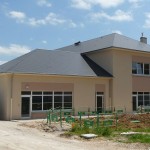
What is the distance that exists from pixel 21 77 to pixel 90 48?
11.9 meters

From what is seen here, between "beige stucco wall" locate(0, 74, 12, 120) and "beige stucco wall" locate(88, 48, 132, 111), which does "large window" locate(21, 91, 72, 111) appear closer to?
"beige stucco wall" locate(0, 74, 12, 120)

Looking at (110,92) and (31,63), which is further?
(110,92)

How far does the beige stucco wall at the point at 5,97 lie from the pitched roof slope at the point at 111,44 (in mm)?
11620

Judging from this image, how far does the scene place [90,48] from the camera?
1458 inches

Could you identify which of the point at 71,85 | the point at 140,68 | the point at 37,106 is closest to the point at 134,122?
the point at 37,106

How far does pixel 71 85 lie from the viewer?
100 ft

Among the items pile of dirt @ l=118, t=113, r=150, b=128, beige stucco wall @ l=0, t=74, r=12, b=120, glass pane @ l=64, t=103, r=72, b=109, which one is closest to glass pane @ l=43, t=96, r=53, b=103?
glass pane @ l=64, t=103, r=72, b=109

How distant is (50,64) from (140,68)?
35.9 ft

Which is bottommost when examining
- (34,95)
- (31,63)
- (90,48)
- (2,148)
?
(2,148)

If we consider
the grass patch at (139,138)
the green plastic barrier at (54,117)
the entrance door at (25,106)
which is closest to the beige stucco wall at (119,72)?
the entrance door at (25,106)

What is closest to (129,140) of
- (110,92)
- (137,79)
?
(110,92)

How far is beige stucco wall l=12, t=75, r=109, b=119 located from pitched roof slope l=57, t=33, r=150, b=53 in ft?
13.9

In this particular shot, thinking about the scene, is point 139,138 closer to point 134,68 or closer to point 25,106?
point 25,106

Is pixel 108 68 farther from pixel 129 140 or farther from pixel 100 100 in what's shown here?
pixel 129 140
